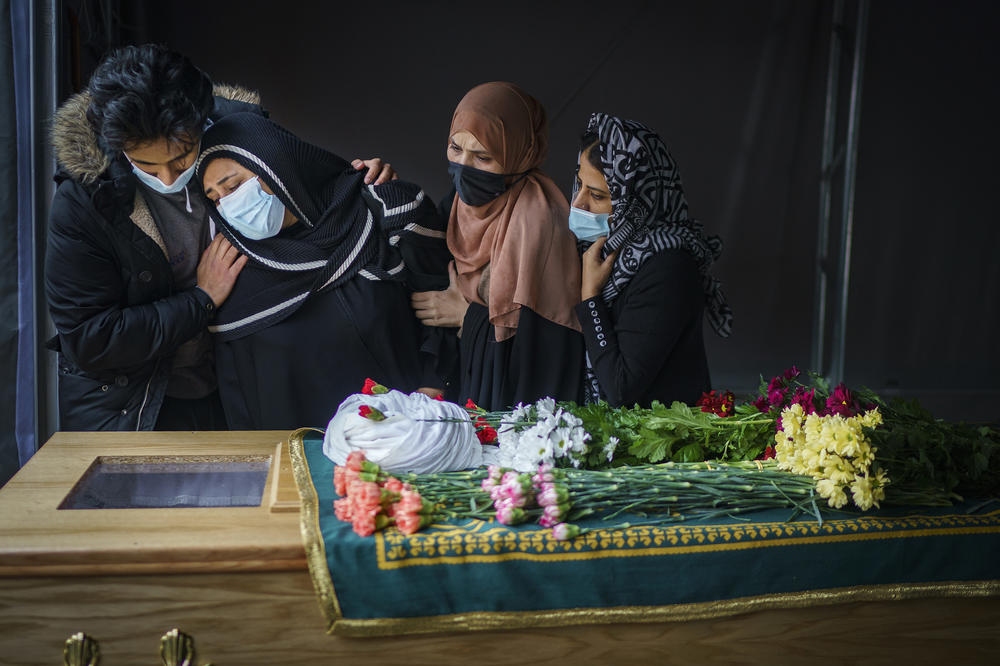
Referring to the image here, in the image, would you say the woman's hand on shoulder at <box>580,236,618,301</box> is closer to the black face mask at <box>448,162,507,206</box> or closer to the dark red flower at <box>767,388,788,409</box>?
the black face mask at <box>448,162,507,206</box>

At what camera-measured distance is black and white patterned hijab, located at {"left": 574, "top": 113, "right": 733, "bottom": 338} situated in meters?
2.45

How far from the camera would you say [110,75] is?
2260 mm

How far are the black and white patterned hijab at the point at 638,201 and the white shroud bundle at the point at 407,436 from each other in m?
0.82

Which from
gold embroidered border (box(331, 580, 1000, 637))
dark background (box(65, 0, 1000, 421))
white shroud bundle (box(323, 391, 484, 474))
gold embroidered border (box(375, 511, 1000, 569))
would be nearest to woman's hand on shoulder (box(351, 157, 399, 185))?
white shroud bundle (box(323, 391, 484, 474))

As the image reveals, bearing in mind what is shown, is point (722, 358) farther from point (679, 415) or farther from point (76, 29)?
point (76, 29)

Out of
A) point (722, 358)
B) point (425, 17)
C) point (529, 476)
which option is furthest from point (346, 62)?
point (529, 476)

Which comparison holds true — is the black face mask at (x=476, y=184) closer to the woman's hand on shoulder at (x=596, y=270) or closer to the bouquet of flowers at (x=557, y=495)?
the woman's hand on shoulder at (x=596, y=270)

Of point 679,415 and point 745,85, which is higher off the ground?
point 745,85

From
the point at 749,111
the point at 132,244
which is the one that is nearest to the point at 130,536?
the point at 132,244

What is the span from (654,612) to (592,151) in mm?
1468

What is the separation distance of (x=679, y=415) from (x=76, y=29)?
264 cm

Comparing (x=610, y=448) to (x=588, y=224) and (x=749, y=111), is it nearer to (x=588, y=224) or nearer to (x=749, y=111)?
(x=588, y=224)

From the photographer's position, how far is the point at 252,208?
2.51 meters

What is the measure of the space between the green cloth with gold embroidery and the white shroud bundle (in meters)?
0.15
